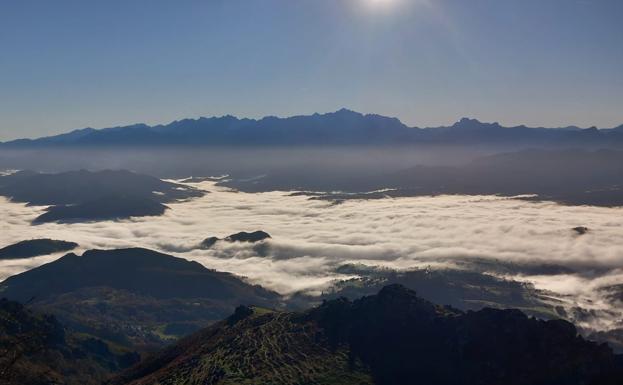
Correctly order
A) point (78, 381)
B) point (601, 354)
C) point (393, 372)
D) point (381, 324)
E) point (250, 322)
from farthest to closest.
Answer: point (78, 381)
point (250, 322)
point (381, 324)
point (393, 372)
point (601, 354)

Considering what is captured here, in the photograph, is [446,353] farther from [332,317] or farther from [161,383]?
[161,383]

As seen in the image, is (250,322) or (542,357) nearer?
(542,357)

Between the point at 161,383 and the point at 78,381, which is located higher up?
the point at 161,383

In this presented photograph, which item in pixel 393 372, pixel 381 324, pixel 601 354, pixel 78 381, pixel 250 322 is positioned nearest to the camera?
A: pixel 601 354

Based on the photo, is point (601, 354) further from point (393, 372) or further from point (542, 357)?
point (393, 372)

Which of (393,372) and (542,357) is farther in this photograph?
(393,372)

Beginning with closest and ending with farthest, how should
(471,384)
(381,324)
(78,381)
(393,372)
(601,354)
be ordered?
(601,354), (471,384), (393,372), (381,324), (78,381)

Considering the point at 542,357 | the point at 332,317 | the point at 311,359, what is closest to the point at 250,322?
the point at 332,317

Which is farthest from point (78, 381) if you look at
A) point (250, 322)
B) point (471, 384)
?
point (471, 384)

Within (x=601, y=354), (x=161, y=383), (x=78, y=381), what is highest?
(x=601, y=354)
